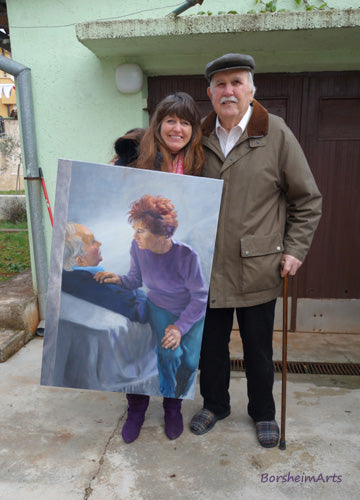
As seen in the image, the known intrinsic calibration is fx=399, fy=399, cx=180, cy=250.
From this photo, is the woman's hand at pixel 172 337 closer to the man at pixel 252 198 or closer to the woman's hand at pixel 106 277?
the man at pixel 252 198

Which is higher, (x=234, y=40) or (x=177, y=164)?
(x=234, y=40)

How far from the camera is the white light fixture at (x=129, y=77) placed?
339 centimetres

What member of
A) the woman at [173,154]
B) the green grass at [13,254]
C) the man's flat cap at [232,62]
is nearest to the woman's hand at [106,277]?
the woman at [173,154]

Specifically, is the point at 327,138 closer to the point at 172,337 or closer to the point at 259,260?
the point at 259,260

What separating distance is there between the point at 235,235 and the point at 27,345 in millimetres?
2495

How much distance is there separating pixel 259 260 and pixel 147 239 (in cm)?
60

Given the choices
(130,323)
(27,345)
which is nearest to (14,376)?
(27,345)

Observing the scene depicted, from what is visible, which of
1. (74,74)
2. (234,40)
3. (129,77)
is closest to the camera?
(234,40)

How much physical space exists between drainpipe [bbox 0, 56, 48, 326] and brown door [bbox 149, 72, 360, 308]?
43.2 inches

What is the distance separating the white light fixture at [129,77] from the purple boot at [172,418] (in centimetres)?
255

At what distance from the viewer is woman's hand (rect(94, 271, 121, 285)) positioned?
1974 millimetres

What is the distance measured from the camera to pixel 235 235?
2076 mm

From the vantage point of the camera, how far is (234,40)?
3.08 metres

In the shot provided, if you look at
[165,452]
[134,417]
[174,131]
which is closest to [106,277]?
[174,131]
